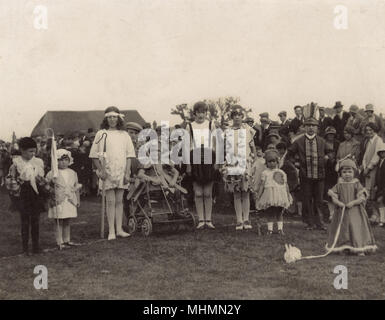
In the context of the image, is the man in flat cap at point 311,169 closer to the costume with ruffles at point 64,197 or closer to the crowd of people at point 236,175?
the crowd of people at point 236,175

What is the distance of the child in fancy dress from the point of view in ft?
27.5

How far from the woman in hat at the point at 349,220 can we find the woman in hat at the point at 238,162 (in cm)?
173

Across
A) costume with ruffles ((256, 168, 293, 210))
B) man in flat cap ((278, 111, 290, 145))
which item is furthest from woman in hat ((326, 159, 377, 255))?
man in flat cap ((278, 111, 290, 145))

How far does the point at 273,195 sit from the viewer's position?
8.42 meters

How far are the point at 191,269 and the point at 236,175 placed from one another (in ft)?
9.12

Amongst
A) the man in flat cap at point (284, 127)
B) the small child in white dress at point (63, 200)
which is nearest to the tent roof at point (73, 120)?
the man in flat cap at point (284, 127)

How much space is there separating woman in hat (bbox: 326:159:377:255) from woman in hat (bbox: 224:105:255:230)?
5.69 feet

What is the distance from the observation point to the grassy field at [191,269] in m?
5.25

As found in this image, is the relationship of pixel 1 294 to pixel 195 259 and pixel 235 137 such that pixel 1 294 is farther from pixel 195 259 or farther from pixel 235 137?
pixel 235 137

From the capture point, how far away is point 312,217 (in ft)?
29.3

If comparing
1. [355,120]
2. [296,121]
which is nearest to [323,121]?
[296,121]

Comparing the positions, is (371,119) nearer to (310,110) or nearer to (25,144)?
(310,110)
